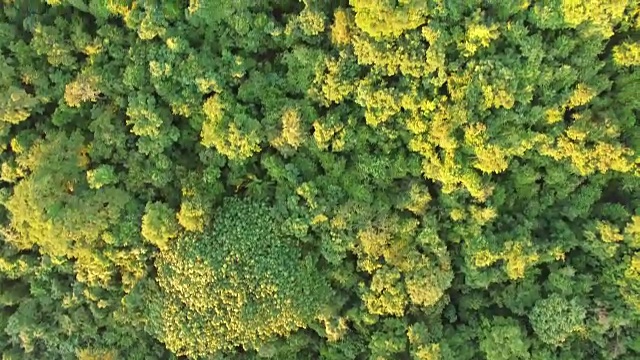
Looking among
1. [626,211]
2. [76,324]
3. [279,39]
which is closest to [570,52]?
[626,211]

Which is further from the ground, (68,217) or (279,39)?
(279,39)

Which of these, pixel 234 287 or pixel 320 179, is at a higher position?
pixel 320 179

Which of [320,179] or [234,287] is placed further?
[320,179]

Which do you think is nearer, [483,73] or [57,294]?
[483,73]

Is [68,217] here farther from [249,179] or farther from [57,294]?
[249,179]

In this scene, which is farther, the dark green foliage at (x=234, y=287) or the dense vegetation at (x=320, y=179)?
the dark green foliage at (x=234, y=287)

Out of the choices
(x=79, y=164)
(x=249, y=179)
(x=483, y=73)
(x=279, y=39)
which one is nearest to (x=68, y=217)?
(x=79, y=164)

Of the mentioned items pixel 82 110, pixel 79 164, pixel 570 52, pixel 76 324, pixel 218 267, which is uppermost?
pixel 570 52

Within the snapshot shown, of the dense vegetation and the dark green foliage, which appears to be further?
the dark green foliage
